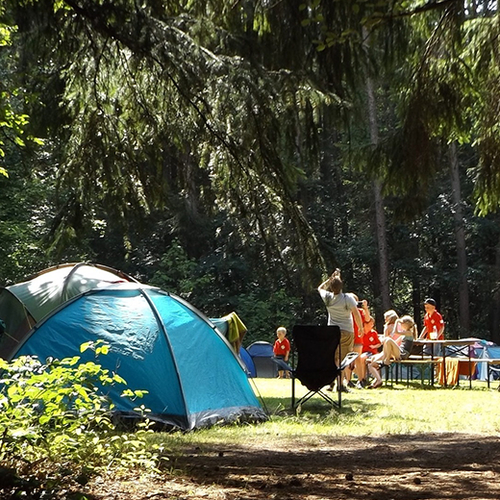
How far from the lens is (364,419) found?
8.57m

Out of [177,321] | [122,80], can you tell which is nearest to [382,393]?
[177,321]

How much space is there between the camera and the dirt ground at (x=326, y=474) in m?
4.41

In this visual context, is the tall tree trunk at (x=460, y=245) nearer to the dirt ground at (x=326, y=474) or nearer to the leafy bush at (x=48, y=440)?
the dirt ground at (x=326, y=474)

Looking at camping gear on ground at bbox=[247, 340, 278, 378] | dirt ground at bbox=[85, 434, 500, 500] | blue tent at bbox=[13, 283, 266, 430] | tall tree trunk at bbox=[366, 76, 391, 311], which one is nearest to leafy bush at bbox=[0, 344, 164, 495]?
dirt ground at bbox=[85, 434, 500, 500]

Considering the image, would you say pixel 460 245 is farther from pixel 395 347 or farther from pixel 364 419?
pixel 364 419

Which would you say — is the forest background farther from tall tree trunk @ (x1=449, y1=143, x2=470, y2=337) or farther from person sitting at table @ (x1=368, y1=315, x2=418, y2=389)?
tall tree trunk @ (x1=449, y1=143, x2=470, y2=337)

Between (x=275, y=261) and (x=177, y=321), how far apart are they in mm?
2051

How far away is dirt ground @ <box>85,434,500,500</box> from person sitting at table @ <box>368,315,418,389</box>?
6748 millimetres

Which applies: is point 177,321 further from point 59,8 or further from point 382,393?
point 382,393

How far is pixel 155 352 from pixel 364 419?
2120 mm

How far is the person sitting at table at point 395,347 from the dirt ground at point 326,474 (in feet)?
22.1

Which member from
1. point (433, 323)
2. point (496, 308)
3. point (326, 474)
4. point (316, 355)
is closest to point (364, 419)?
point (316, 355)

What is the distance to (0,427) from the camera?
4383 mm

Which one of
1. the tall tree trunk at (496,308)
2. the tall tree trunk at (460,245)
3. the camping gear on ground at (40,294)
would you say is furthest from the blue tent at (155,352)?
the tall tree trunk at (496,308)
